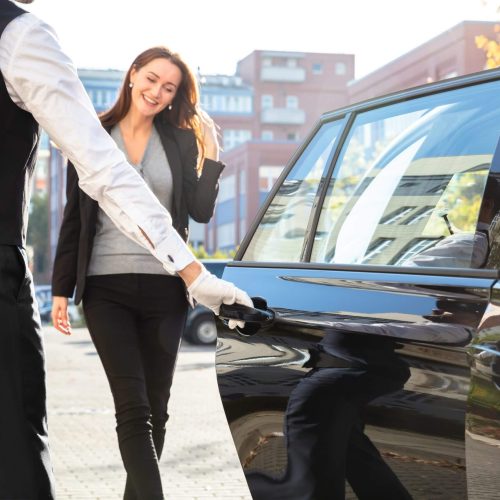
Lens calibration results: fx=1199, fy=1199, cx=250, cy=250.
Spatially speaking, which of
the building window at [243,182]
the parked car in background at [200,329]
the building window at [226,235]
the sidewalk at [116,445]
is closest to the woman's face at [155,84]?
the sidewalk at [116,445]

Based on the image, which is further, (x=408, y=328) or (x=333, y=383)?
(x=333, y=383)

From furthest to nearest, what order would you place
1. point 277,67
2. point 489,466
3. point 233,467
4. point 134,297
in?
point 277,67, point 233,467, point 134,297, point 489,466

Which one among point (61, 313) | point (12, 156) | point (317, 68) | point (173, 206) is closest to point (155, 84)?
point (173, 206)

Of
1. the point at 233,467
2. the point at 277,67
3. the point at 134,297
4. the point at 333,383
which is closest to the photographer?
the point at 333,383

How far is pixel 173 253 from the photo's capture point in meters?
2.68

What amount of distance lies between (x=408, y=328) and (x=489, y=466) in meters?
0.38

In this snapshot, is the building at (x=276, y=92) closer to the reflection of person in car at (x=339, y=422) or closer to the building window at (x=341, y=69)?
the building window at (x=341, y=69)

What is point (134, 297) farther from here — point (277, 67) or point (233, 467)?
point (277, 67)

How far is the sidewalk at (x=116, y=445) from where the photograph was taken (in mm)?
6270

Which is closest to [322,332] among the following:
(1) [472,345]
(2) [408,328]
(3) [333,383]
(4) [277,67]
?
(3) [333,383]

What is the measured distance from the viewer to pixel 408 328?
2.56 metres

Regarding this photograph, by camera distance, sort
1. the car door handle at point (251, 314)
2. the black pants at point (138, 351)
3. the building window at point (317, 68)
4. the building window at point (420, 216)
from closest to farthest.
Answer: the building window at point (420, 216) < the car door handle at point (251, 314) < the black pants at point (138, 351) < the building window at point (317, 68)

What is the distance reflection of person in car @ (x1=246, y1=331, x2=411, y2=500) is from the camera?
262 centimetres

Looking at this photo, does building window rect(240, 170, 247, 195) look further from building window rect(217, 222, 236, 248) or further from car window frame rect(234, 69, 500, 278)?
car window frame rect(234, 69, 500, 278)
